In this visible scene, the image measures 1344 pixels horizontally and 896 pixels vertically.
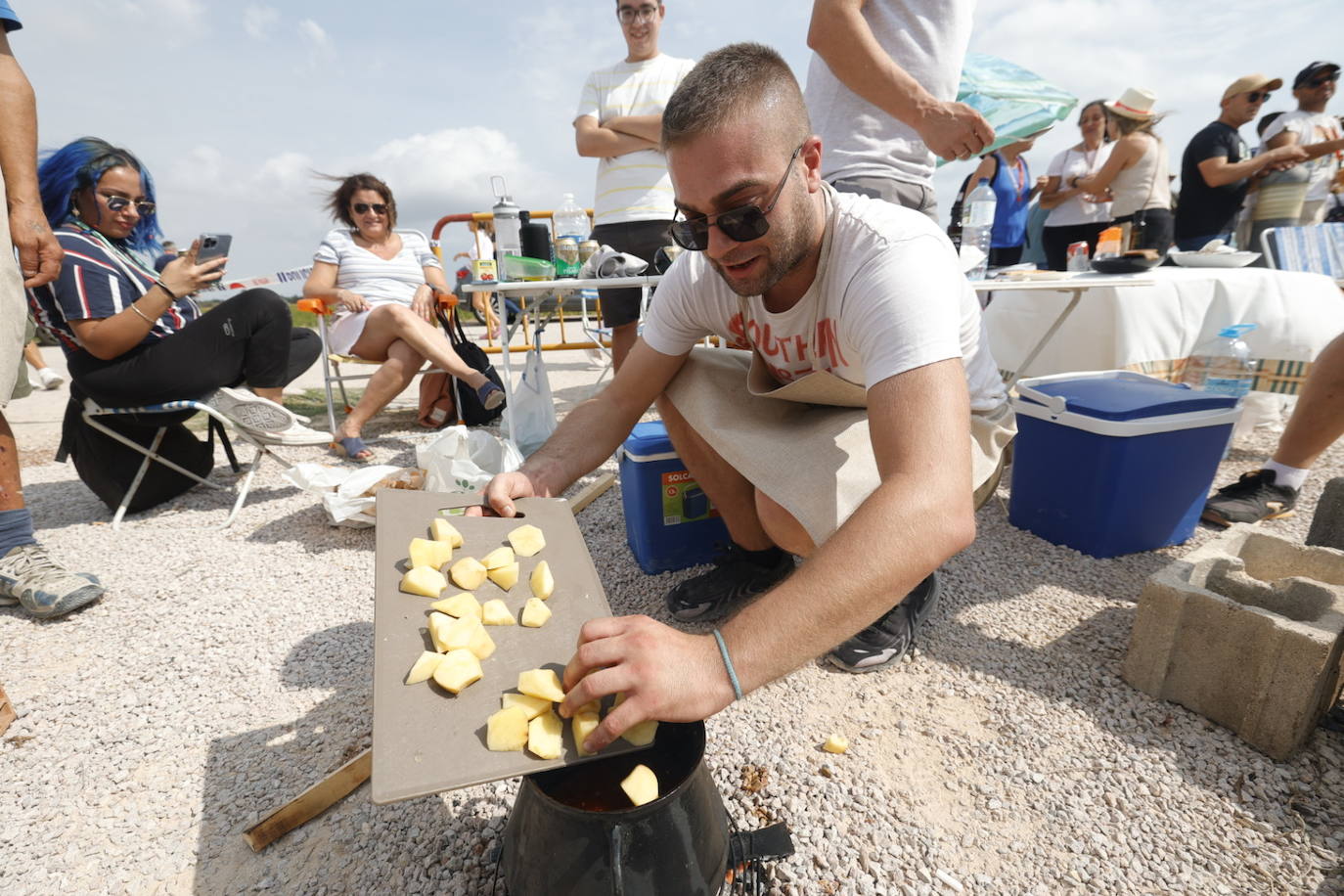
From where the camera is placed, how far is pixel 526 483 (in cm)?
171

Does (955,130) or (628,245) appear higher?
(955,130)

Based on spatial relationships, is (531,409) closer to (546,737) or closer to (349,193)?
(349,193)

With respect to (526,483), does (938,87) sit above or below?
above

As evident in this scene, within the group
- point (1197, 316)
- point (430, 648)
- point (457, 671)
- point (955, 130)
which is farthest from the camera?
point (1197, 316)

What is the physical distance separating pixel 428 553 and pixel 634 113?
3091 mm

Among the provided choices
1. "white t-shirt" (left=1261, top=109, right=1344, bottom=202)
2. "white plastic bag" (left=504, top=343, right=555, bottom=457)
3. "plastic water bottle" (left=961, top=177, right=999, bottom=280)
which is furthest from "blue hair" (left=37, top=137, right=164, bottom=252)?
"white t-shirt" (left=1261, top=109, right=1344, bottom=202)

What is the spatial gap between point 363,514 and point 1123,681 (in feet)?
10.1

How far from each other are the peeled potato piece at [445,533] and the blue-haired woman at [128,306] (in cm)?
234

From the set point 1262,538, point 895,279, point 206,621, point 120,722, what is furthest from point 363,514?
point 1262,538

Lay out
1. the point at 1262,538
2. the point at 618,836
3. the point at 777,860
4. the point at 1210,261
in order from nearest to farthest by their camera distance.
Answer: the point at 618,836, the point at 777,860, the point at 1262,538, the point at 1210,261

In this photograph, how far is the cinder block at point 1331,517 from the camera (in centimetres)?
212

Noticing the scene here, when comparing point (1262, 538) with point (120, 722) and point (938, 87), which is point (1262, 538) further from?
point (120, 722)

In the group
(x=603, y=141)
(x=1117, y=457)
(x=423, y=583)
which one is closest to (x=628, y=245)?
(x=603, y=141)

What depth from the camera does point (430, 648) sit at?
1178 millimetres
